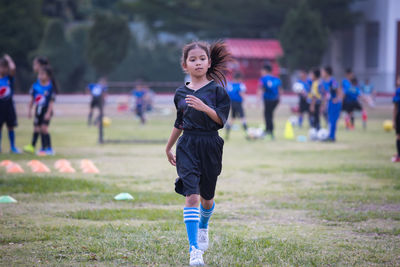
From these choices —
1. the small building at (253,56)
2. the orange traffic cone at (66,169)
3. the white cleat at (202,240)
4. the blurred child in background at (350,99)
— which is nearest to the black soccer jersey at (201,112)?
the white cleat at (202,240)

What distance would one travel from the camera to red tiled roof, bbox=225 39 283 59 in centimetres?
4222

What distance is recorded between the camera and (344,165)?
11305 mm

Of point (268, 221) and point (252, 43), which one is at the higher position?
point (252, 43)

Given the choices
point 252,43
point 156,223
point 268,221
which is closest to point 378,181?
point 268,221

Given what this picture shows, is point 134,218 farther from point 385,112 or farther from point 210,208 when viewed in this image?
point 385,112

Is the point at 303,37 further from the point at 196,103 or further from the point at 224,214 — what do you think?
the point at 196,103

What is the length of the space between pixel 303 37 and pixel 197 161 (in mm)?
35717

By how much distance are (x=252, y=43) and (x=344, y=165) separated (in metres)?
33.5

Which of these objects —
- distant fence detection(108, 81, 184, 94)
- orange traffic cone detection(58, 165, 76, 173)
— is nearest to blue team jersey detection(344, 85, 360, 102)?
distant fence detection(108, 81, 184, 94)

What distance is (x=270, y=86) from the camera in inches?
683

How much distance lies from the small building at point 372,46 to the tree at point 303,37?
4.36 m

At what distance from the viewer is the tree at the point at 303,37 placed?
38656mm

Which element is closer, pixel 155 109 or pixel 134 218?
pixel 134 218

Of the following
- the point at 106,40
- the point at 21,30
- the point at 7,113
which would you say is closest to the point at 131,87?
the point at 106,40
